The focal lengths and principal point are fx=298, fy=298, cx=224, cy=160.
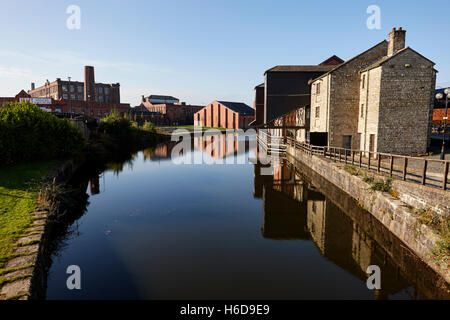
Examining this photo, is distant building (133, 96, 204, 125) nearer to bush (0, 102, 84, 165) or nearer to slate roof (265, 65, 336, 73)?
slate roof (265, 65, 336, 73)

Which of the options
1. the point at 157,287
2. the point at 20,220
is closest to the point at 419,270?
the point at 157,287

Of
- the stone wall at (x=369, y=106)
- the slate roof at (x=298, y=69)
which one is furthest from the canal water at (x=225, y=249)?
the slate roof at (x=298, y=69)

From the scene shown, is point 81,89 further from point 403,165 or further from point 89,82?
point 403,165

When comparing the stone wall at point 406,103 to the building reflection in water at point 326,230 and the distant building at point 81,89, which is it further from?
the distant building at point 81,89

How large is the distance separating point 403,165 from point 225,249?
8250 mm

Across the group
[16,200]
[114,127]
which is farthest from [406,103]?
[114,127]

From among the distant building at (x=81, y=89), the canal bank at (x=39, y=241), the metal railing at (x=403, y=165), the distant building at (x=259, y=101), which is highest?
the distant building at (x=81, y=89)

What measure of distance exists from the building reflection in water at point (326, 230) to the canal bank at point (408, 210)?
416 millimetres

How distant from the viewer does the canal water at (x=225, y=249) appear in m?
7.00

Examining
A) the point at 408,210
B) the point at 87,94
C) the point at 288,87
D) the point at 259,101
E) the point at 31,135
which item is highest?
the point at 87,94

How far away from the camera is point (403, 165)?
12.2 meters

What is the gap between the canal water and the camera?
23.0 feet

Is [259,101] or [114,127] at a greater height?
[259,101]
